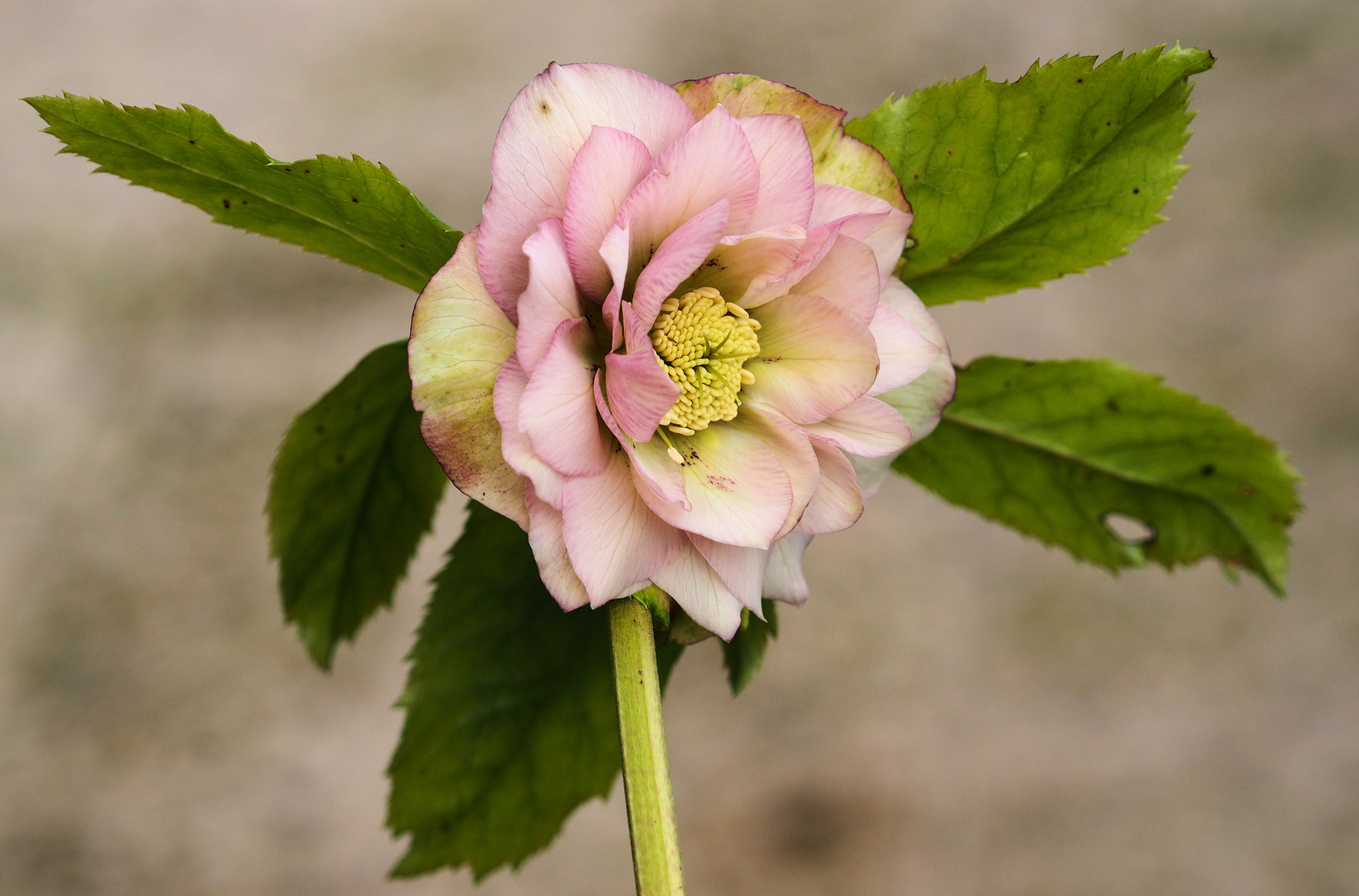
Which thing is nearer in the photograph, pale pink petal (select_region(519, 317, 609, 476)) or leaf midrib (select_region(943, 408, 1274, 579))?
pale pink petal (select_region(519, 317, 609, 476))

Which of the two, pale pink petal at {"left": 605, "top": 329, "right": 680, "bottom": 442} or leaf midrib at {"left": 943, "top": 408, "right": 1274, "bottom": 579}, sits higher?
leaf midrib at {"left": 943, "top": 408, "right": 1274, "bottom": 579}

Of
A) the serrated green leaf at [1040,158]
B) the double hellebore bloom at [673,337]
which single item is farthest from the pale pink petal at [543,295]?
the serrated green leaf at [1040,158]

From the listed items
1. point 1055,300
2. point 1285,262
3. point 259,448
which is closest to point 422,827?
point 259,448

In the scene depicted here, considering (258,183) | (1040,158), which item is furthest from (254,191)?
(1040,158)

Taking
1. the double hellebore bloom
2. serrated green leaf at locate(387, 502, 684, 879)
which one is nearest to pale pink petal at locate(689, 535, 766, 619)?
the double hellebore bloom

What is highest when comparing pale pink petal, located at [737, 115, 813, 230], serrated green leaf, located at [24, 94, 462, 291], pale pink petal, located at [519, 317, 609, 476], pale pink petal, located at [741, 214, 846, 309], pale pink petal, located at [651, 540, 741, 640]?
serrated green leaf, located at [24, 94, 462, 291]

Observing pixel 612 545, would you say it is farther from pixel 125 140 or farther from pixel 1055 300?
pixel 1055 300

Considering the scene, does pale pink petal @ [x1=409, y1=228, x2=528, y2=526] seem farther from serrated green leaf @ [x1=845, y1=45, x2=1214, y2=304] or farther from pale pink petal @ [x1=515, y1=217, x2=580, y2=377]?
serrated green leaf @ [x1=845, y1=45, x2=1214, y2=304]
